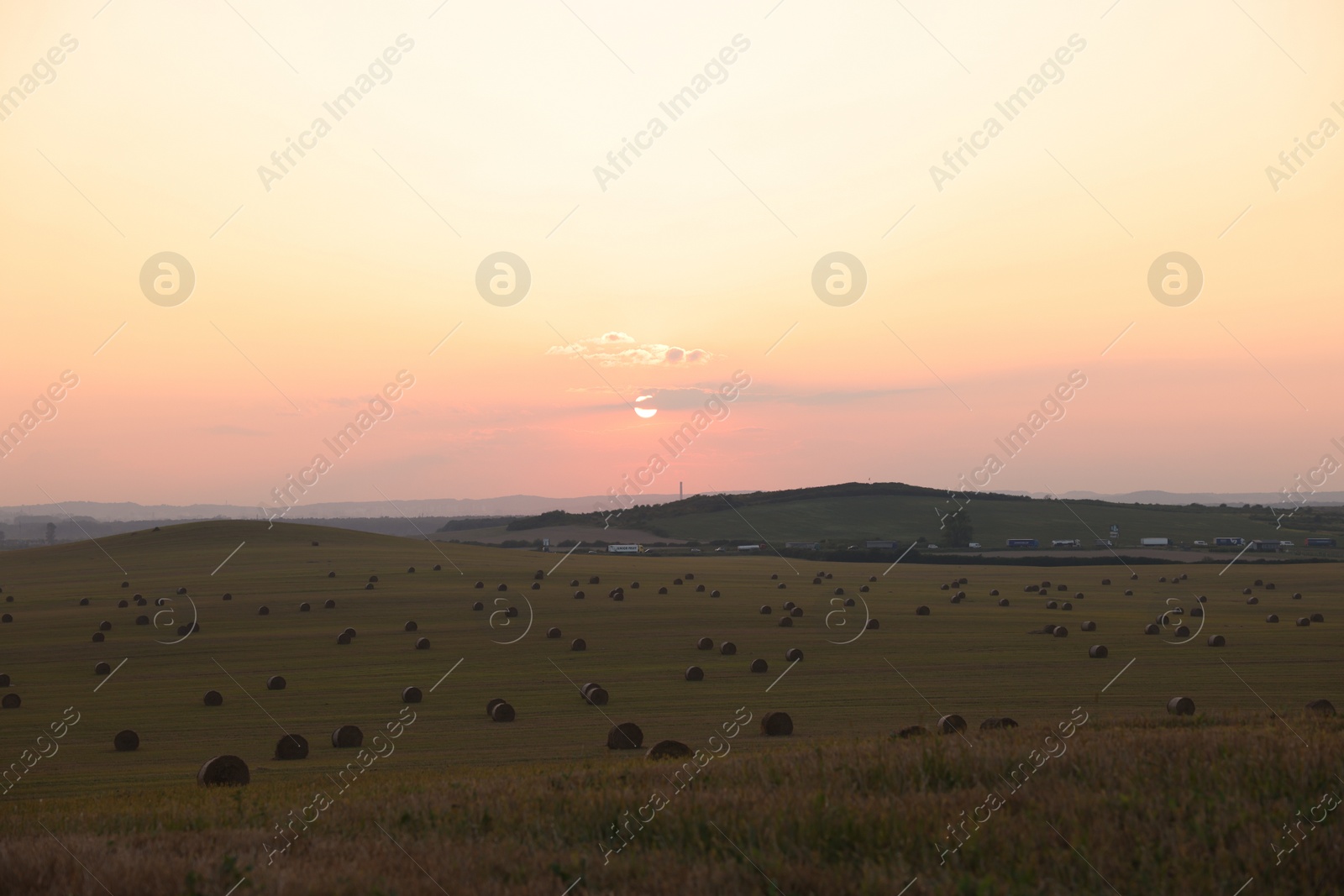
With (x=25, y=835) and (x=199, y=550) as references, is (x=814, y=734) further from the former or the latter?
(x=199, y=550)

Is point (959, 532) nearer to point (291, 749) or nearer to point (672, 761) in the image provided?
point (291, 749)

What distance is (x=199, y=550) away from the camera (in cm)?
11612

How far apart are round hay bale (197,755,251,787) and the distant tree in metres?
140

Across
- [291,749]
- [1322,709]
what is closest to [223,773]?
[291,749]

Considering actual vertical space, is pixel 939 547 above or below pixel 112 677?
below

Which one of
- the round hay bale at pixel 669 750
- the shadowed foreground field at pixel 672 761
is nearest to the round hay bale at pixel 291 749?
the shadowed foreground field at pixel 672 761

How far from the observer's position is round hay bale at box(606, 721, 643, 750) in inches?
930

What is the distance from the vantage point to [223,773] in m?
19.9

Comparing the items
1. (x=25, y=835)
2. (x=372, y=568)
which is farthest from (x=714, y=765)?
(x=372, y=568)

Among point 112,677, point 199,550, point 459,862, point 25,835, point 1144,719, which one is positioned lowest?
point 1144,719

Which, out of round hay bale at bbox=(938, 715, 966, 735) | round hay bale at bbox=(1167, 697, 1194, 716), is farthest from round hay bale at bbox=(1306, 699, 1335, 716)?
round hay bale at bbox=(938, 715, 966, 735)

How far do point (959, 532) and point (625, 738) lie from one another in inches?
5476

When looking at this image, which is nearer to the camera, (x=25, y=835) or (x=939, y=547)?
(x=25, y=835)

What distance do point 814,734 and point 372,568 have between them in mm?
75527
